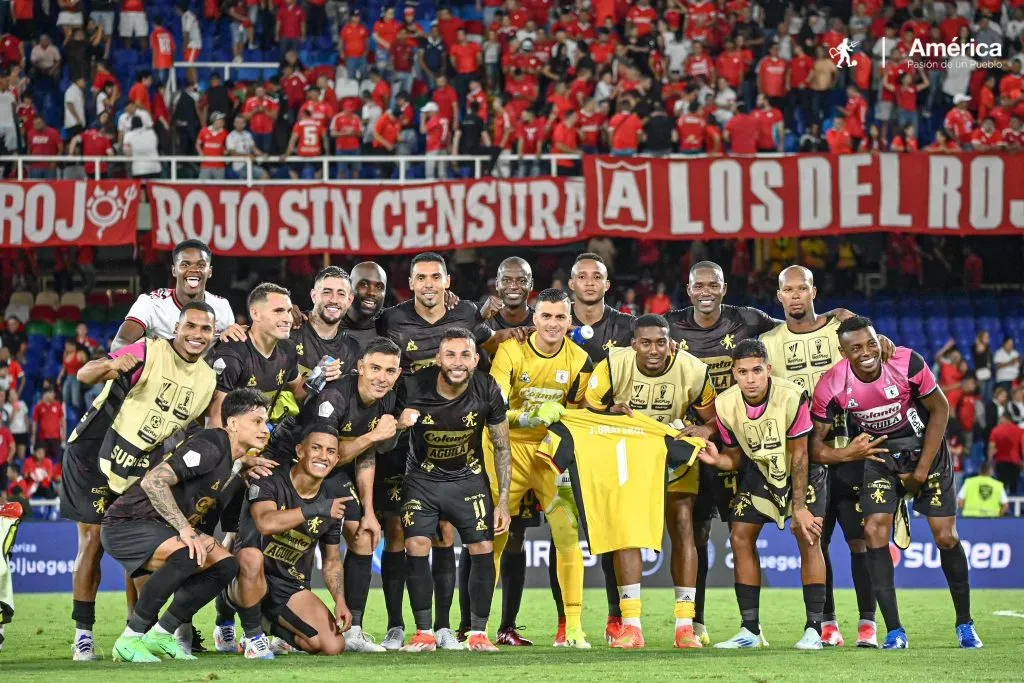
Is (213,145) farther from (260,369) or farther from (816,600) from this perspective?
(816,600)

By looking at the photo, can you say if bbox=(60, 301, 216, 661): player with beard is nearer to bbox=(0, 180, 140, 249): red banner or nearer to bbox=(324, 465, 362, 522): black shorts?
bbox=(324, 465, 362, 522): black shorts

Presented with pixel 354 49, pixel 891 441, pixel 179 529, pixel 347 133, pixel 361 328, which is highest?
pixel 354 49

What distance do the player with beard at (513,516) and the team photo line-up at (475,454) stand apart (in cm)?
2

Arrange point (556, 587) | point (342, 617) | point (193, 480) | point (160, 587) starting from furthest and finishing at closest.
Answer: point (556, 587), point (342, 617), point (193, 480), point (160, 587)

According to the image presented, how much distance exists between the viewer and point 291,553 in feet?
29.6

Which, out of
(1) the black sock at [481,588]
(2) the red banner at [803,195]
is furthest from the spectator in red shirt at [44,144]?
(1) the black sock at [481,588]

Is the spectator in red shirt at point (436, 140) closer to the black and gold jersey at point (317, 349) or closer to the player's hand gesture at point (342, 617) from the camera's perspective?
the black and gold jersey at point (317, 349)

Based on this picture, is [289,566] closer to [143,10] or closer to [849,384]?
[849,384]

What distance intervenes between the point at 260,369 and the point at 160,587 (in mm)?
1675

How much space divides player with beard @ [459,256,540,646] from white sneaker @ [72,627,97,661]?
2.49 meters

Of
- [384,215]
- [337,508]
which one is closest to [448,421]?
[337,508]

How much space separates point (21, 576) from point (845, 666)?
10388 mm

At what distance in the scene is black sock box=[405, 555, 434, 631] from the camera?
361 inches

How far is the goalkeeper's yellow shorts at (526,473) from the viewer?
9812 mm
